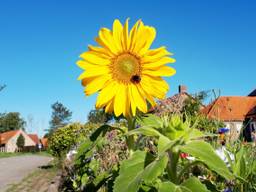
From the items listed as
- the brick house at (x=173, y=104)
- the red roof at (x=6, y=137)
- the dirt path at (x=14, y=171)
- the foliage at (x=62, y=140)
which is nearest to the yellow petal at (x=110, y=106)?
the brick house at (x=173, y=104)

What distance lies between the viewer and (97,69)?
67.8 inches

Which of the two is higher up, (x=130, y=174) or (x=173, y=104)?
(x=173, y=104)

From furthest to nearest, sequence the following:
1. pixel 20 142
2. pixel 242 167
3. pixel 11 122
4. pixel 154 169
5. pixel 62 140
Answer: pixel 11 122 < pixel 20 142 < pixel 62 140 < pixel 242 167 < pixel 154 169

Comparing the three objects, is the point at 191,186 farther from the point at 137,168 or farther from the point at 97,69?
the point at 97,69

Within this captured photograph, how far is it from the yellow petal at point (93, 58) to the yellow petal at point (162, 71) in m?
0.16

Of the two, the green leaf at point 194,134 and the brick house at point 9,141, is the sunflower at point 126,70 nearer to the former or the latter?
the green leaf at point 194,134

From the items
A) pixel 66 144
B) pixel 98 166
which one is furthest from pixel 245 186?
pixel 66 144

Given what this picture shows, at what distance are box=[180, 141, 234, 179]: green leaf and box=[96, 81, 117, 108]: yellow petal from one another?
0.34 metres

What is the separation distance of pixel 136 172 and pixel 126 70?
41 cm

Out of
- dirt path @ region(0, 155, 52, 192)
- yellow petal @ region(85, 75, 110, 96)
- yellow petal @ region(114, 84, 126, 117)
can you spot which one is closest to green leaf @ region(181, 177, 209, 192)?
yellow petal @ region(114, 84, 126, 117)

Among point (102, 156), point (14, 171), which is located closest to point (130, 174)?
point (102, 156)

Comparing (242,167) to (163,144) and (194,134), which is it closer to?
(194,134)

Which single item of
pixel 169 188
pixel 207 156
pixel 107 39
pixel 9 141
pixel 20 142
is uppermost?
pixel 9 141

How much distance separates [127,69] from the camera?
170 cm
